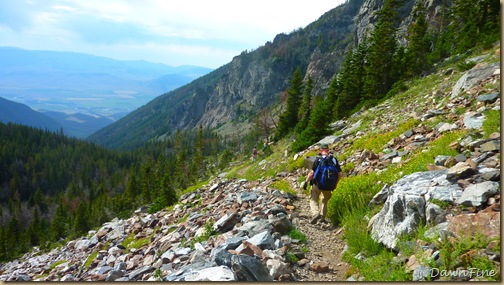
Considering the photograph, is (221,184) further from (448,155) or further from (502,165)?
(502,165)

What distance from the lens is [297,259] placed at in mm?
7680

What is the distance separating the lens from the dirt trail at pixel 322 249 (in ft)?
23.6

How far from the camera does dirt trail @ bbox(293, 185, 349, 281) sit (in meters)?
7.21

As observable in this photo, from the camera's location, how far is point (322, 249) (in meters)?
8.61

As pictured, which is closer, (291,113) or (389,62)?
(389,62)

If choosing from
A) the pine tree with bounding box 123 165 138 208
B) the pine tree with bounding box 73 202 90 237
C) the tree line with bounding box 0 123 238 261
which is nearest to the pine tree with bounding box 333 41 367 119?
the tree line with bounding box 0 123 238 261

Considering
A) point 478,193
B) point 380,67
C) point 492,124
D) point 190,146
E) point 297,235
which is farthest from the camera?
point 190,146

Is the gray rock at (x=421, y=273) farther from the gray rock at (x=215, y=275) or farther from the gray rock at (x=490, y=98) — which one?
the gray rock at (x=490, y=98)

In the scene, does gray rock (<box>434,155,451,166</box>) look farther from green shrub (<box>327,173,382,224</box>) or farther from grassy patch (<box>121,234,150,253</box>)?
grassy patch (<box>121,234,150,253</box>)

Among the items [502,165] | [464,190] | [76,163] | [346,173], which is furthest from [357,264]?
[76,163]

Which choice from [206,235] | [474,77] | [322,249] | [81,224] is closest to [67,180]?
[81,224]

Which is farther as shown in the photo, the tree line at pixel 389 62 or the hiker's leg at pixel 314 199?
the tree line at pixel 389 62

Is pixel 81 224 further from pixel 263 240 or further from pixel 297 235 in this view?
pixel 263 240

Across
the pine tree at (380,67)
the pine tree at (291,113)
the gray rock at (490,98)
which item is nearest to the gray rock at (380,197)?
the gray rock at (490,98)
